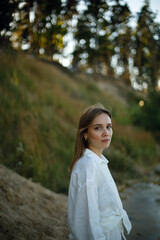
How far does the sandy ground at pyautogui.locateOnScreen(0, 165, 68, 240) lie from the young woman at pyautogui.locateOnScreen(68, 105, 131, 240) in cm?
100

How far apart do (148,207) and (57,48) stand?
28.9 m

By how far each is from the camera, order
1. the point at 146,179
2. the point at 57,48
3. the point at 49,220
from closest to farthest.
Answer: the point at 49,220, the point at 146,179, the point at 57,48

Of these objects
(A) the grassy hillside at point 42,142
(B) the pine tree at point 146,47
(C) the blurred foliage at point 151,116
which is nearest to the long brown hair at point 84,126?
(A) the grassy hillside at point 42,142

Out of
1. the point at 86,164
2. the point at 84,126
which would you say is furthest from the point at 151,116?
the point at 86,164

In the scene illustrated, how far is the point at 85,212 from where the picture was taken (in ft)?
6.09

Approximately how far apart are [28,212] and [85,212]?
5.92 feet

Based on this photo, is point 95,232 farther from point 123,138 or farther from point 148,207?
point 123,138

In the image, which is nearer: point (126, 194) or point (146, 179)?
point (126, 194)

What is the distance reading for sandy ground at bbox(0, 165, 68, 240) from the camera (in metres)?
2.73

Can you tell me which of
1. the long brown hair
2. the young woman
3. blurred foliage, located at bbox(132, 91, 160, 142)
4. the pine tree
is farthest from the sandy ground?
the pine tree

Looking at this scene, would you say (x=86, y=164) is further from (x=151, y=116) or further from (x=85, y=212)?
(x=151, y=116)

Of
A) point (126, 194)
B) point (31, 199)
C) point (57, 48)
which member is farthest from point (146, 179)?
point (57, 48)

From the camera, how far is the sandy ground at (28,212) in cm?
273

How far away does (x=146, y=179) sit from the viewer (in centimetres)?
698
